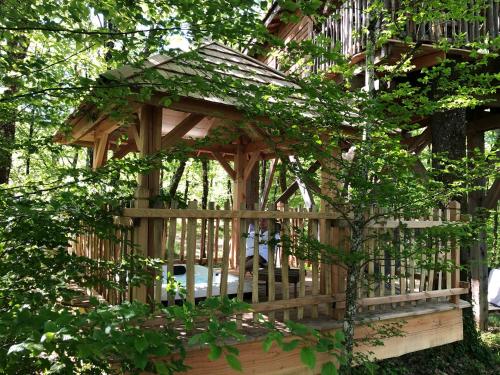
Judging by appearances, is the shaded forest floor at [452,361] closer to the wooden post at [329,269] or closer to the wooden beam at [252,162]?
the wooden post at [329,269]

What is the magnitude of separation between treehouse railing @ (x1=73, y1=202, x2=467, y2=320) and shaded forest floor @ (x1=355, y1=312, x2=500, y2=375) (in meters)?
0.86

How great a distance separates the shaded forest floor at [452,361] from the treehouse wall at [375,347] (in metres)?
0.40

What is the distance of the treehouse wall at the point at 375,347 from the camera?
11.4ft

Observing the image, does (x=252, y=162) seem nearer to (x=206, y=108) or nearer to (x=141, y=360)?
(x=206, y=108)

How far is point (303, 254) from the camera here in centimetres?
392

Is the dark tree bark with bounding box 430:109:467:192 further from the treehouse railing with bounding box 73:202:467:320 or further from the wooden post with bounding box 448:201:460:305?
the treehouse railing with bounding box 73:202:467:320

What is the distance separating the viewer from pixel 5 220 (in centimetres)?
202

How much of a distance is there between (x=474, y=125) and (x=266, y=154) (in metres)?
4.32

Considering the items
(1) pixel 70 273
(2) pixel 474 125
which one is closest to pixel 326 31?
(2) pixel 474 125

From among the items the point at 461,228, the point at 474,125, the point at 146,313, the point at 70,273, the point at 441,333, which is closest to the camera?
the point at 146,313

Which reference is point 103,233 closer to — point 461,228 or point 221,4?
point 221,4

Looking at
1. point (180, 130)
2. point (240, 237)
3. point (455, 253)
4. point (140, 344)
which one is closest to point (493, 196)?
point (455, 253)

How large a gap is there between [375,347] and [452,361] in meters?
2.02

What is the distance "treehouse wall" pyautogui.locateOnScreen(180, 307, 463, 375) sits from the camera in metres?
3.46
